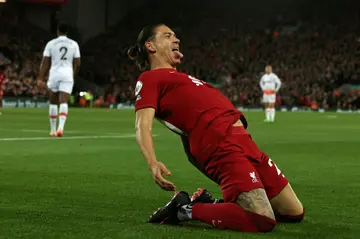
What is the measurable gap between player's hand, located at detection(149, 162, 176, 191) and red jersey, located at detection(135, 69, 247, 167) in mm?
520

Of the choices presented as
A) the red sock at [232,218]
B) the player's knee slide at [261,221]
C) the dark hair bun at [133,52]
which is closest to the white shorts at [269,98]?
the dark hair bun at [133,52]

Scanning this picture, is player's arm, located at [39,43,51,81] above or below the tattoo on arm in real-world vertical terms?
below

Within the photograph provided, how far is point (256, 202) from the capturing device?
457cm

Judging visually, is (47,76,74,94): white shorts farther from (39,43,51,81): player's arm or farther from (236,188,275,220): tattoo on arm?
(236,188,275,220): tattoo on arm

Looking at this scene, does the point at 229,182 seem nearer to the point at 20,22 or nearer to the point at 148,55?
the point at 148,55

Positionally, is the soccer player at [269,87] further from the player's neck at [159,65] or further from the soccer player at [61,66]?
the player's neck at [159,65]

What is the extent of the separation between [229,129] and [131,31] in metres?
50.1

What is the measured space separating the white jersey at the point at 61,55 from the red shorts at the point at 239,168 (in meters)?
9.91

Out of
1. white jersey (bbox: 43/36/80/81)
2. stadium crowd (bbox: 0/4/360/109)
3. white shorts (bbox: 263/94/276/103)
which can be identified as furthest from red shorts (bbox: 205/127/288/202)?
stadium crowd (bbox: 0/4/360/109)

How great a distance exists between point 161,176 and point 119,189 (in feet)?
7.56

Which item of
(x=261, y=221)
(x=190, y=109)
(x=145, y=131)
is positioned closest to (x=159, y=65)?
(x=190, y=109)

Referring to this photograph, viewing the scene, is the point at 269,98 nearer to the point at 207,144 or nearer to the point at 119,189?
the point at 119,189

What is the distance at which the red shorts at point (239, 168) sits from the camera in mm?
4617

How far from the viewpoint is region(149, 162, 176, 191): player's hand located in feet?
13.8
